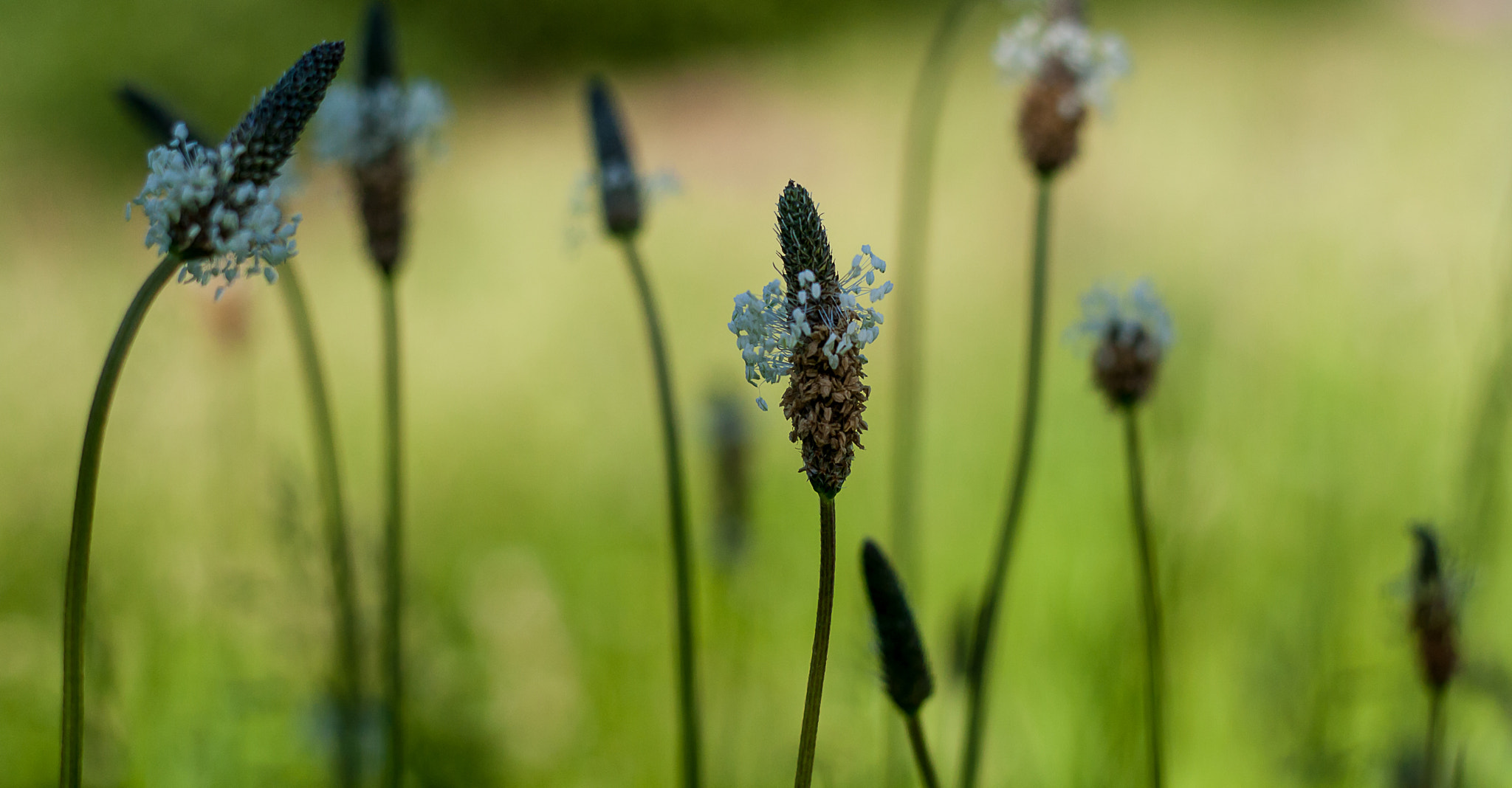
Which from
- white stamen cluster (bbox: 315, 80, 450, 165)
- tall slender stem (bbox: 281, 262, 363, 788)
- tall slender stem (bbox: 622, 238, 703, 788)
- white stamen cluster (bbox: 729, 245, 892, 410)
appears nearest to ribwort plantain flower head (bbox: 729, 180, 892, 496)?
white stamen cluster (bbox: 729, 245, 892, 410)

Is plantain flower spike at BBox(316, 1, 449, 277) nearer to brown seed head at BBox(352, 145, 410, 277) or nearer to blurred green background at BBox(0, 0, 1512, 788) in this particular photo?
brown seed head at BBox(352, 145, 410, 277)

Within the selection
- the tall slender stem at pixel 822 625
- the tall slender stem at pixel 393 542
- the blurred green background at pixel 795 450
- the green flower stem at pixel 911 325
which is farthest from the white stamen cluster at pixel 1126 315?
the tall slender stem at pixel 393 542

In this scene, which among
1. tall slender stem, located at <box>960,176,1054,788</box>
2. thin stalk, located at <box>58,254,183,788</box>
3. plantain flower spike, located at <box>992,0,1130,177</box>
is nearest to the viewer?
thin stalk, located at <box>58,254,183,788</box>

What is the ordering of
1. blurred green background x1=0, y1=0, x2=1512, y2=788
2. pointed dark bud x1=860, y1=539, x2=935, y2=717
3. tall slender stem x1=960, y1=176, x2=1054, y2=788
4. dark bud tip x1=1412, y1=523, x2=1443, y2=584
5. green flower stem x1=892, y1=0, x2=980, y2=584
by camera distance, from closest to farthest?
pointed dark bud x1=860, y1=539, x2=935, y2=717 < dark bud tip x1=1412, y1=523, x2=1443, y2=584 < tall slender stem x1=960, y1=176, x2=1054, y2=788 < green flower stem x1=892, y1=0, x2=980, y2=584 < blurred green background x1=0, y1=0, x2=1512, y2=788

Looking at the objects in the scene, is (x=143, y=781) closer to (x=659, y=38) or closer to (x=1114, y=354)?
(x=1114, y=354)

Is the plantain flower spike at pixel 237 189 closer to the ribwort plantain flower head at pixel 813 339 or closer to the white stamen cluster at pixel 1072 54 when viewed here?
the ribwort plantain flower head at pixel 813 339

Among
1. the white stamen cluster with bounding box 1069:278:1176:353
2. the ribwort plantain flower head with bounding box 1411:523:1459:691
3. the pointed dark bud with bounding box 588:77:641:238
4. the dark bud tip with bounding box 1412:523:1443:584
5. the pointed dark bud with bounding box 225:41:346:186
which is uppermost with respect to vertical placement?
the pointed dark bud with bounding box 588:77:641:238

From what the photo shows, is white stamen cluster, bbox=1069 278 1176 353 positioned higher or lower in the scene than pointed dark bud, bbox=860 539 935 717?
higher

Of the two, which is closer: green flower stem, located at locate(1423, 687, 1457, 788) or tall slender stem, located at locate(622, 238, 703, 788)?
green flower stem, located at locate(1423, 687, 1457, 788)
